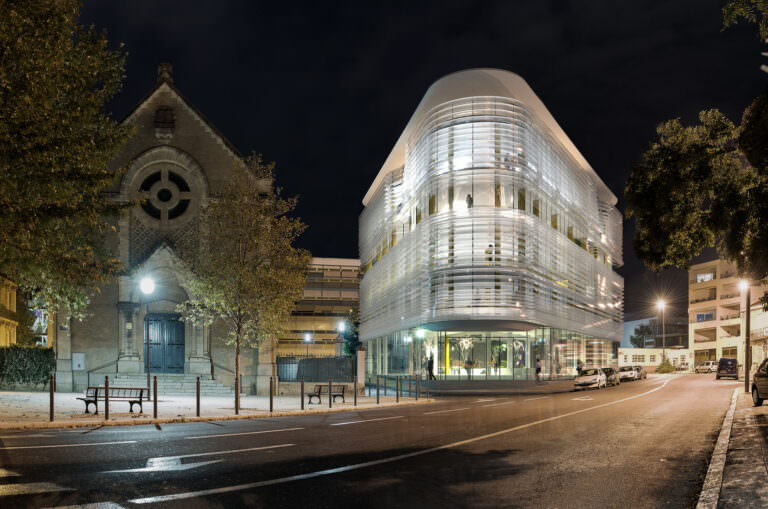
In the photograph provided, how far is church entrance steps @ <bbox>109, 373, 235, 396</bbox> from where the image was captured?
30.3m

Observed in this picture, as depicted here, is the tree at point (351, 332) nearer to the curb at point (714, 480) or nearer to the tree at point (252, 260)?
the tree at point (252, 260)

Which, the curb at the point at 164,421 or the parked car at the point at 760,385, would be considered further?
the parked car at the point at 760,385

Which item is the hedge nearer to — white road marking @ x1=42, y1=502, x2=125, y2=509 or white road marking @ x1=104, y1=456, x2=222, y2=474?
white road marking @ x1=104, y1=456, x2=222, y2=474

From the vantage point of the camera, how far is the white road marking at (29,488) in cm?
743

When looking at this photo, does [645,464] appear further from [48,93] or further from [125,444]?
[48,93]

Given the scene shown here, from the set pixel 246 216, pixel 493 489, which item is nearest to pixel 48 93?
pixel 246 216

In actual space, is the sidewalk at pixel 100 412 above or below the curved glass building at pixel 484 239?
below

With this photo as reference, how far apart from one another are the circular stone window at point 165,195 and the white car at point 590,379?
982 inches

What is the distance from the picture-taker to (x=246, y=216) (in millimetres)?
24562

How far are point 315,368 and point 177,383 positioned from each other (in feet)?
22.7

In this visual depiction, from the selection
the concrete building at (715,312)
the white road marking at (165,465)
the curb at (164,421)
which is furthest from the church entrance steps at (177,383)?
the concrete building at (715,312)

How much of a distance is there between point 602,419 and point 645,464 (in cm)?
751

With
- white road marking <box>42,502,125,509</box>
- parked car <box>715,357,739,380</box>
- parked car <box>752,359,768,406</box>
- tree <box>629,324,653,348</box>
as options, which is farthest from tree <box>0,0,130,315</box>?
tree <box>629,324,653,348</box>

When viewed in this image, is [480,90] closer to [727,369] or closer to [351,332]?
[727,369]
